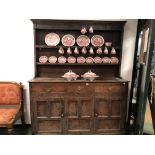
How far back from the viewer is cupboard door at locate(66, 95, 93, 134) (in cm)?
221

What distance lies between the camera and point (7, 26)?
233 centimetres

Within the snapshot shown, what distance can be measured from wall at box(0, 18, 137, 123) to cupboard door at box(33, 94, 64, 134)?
45 centimetres

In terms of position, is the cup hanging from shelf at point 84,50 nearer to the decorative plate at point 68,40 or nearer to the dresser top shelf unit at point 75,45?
the dresser top shelf unit at point 75,45

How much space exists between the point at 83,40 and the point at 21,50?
1002 mm

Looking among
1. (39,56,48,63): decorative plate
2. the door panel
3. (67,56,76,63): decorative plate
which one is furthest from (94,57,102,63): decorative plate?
the door panel

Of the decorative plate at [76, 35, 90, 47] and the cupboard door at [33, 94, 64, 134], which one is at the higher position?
the decorative plate at [76, 35, 90, 47]

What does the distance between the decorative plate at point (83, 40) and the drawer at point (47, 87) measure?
742 mm

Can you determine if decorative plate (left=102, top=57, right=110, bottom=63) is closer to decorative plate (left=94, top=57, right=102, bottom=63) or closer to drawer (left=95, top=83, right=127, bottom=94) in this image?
decorative plate (left=94, top=57, right=102, bottom=63)

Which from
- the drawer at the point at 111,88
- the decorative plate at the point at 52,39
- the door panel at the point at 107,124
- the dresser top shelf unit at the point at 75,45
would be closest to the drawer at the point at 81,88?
the drawer at the point at 111,88

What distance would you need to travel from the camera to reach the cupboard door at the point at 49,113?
7.14 feet

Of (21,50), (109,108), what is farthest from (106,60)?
(21,50)
